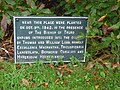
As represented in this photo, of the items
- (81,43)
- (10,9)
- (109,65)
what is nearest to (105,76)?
(109,65)

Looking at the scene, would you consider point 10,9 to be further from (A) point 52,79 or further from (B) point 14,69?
(A) point 52,79

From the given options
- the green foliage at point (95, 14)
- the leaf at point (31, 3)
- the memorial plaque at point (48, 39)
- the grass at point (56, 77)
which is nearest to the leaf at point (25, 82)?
the grass at point (56, 77)

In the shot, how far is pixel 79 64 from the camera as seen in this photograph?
13.7 ft

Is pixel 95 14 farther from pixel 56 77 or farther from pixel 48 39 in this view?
pixel 56 77

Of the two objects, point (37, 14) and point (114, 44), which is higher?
point (37, 14)

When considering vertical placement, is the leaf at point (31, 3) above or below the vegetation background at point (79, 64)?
above

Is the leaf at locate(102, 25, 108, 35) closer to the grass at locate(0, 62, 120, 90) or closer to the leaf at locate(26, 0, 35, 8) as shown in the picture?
the grass at locate(0, 62, 120, 90)

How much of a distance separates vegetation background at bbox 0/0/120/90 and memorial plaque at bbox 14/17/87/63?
0.10 metres

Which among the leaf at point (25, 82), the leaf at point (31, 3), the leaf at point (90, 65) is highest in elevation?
the leaf at point (31, 3)

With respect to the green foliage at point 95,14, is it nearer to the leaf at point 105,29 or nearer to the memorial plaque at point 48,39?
the leaf at point 105,29

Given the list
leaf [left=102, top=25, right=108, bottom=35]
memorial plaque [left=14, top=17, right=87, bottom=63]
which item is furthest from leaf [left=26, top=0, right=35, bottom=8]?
leaf [left=102, top=25, right=108, bottom=35]

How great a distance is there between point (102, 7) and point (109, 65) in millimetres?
693

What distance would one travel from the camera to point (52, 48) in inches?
164

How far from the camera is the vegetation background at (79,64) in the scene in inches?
153
